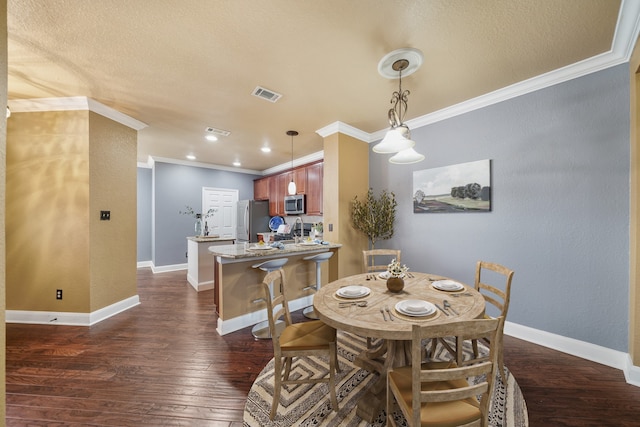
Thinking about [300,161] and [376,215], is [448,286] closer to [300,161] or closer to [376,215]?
[376,215]

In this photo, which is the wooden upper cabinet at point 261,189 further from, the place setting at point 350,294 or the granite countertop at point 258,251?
the place setting at point 350,294

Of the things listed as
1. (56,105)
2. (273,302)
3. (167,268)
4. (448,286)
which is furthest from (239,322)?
(167,268)

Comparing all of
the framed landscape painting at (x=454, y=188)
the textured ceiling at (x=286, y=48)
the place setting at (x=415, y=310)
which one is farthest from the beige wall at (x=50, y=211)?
the framed landscape painting at (x=454, y=188)

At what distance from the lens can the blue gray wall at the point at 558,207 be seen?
2041mm

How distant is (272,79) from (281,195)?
3599mm

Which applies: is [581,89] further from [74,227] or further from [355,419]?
[74,227]

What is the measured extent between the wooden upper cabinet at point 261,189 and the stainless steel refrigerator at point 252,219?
0.71 ft

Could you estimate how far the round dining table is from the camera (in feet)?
4.15

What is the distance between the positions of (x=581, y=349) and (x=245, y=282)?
3.45m

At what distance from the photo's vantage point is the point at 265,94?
2645 millimetres

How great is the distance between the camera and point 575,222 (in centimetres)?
221

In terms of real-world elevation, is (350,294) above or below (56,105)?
below

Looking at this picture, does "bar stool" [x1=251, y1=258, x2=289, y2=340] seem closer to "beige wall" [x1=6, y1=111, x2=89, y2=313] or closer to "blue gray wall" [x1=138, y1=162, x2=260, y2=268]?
"beige wall" [x1=6, y1=111, x2=89, y2=313]

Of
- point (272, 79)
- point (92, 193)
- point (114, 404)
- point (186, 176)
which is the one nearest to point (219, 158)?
point (186, 176)
